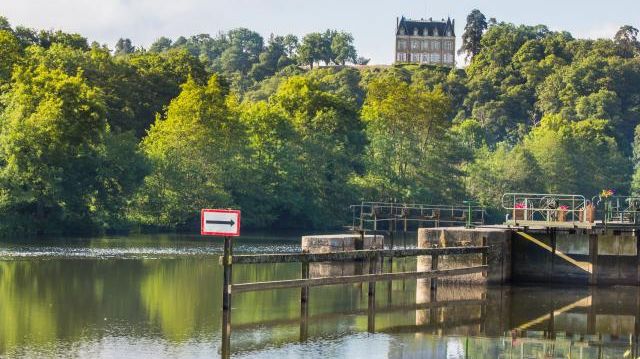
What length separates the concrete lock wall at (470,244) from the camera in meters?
49.3

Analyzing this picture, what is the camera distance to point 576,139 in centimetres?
14200

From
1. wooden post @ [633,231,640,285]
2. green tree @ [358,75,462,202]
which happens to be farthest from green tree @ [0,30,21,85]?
wooden post @ [633,231,640,285]

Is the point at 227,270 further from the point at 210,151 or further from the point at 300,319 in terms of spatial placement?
the point at 210,151

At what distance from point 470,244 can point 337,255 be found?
375 inches

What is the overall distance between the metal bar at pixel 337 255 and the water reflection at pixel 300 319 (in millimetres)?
1480

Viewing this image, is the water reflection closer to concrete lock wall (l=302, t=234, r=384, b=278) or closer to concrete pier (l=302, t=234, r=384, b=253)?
concrete lock wall (l=302, t=234, r=384, b=278)

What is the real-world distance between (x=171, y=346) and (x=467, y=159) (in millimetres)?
89841

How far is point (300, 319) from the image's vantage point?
3912 centimetres

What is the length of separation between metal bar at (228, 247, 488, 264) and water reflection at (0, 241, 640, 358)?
1480mm

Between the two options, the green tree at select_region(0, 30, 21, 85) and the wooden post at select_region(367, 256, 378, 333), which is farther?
the green tree at select_region(0, 30, 21, 85)

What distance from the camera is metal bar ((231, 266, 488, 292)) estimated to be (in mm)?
37906

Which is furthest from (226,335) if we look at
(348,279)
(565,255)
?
(565,255)

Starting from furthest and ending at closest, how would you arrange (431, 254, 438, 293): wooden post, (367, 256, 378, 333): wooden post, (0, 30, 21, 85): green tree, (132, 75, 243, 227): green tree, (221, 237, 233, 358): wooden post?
(132, 75, 243, 227): green tree → (0, 30, 21, 85): green tree → (431, 254, 438, 293): wooden post → (367, 256, 378, 333): wooden post → (221, 237, 233, 358): wooden post

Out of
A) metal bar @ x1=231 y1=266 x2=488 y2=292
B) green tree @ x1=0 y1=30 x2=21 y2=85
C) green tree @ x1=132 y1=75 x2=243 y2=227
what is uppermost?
green tree @ x1=0 y1=30 x2=21 y2=85
